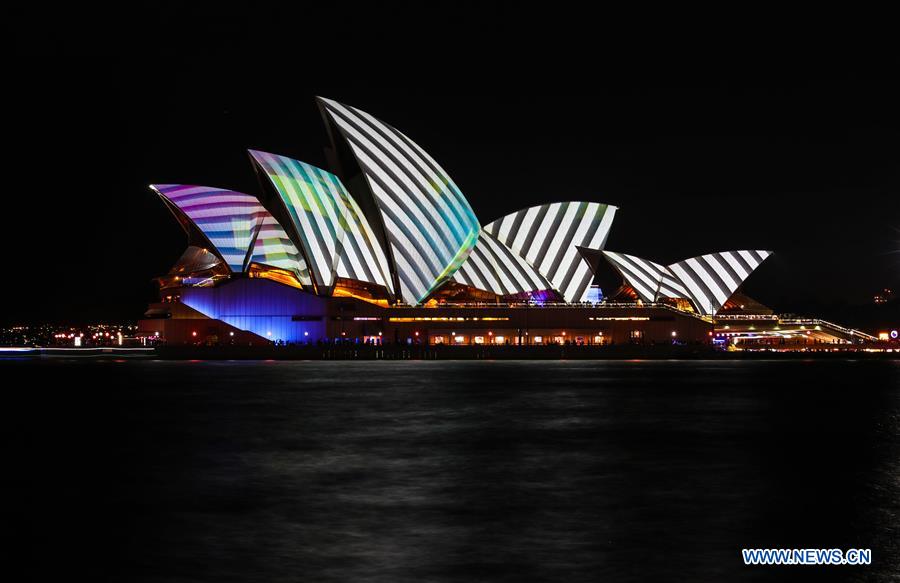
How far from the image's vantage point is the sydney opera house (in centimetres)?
Result: 7006

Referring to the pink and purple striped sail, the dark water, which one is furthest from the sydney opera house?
the dark water

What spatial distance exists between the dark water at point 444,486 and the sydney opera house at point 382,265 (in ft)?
108

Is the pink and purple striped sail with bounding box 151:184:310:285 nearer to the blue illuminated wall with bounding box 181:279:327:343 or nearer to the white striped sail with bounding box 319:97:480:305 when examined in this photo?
the blue illuminated wall with bounding box 181:279:327:343

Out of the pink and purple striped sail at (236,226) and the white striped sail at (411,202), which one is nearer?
the white striped sail at (411,202)

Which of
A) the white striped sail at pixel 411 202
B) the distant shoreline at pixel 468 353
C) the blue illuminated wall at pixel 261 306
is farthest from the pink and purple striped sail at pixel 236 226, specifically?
the white striped sail at pixel 411 202

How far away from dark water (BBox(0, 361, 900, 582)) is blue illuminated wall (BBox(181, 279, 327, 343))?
3528cm

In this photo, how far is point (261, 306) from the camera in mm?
74375

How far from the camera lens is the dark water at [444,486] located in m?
12.9

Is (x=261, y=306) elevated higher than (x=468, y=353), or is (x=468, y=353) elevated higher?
(x=261, y=306)

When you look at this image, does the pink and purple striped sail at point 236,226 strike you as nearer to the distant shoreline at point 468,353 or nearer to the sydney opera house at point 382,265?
the sydney opera house at point 382,265

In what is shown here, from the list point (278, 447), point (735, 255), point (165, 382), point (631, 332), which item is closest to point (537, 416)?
point (278, 447)

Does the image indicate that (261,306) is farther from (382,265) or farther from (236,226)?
(382,265)

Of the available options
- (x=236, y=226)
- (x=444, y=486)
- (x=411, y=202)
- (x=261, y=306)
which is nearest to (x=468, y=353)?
(x=411, y=202)

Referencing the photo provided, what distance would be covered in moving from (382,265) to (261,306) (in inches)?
385
